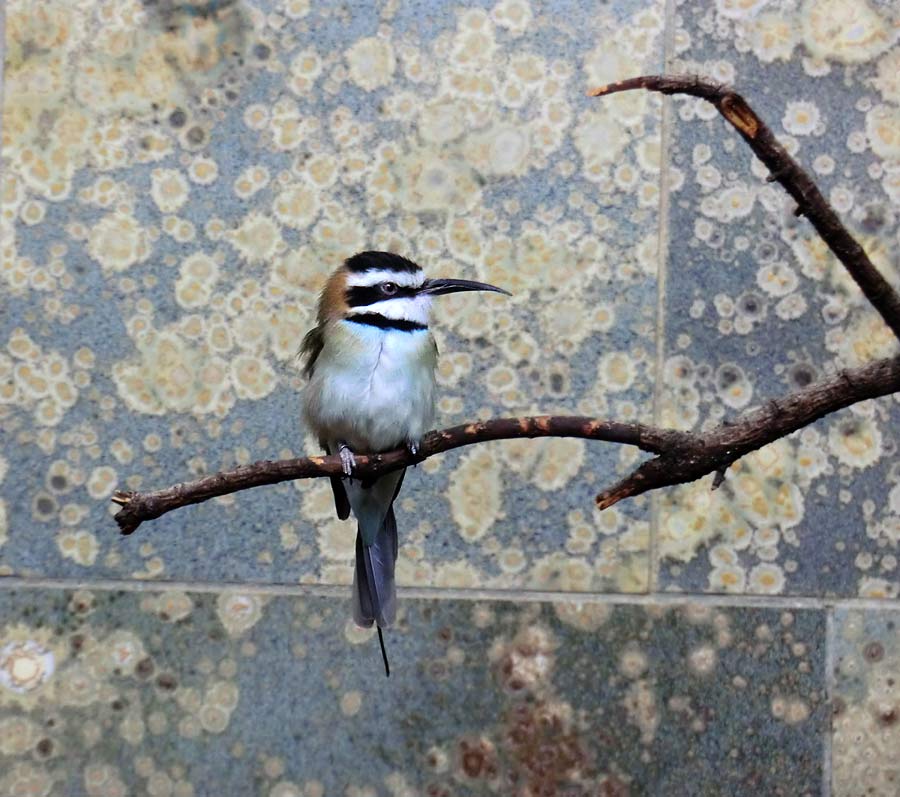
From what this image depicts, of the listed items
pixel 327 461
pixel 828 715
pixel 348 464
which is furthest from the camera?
pixel 828 715

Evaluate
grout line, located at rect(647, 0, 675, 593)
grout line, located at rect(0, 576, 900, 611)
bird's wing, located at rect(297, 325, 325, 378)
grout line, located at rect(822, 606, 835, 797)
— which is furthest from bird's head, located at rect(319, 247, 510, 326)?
grout line, located at rect(822, 606, 835, 797)

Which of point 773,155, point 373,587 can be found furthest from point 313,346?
point 773,155

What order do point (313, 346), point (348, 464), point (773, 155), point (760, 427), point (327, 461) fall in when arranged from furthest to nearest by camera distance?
point (313, 346), point (348, 464), point (327, 461), point (760, 427), point (773, 155)

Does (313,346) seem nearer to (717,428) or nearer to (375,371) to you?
(375,371)

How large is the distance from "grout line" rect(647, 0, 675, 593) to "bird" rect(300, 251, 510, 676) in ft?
2.62

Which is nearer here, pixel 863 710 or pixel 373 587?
pixel 373 587

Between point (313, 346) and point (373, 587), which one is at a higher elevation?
point (313, 346)

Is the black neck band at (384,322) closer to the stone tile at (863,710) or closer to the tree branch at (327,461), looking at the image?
the tree branch at (327,461)

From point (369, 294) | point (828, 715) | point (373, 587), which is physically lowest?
point (828, 715)

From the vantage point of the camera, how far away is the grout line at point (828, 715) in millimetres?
3090

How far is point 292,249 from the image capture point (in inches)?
125

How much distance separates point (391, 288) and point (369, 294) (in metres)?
0.05

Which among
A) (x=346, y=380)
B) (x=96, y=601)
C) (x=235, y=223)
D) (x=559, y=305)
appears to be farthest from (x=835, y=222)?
(x=96, y=601)

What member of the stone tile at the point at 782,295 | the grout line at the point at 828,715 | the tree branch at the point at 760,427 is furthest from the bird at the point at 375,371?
the grout line at the point at 828,715
